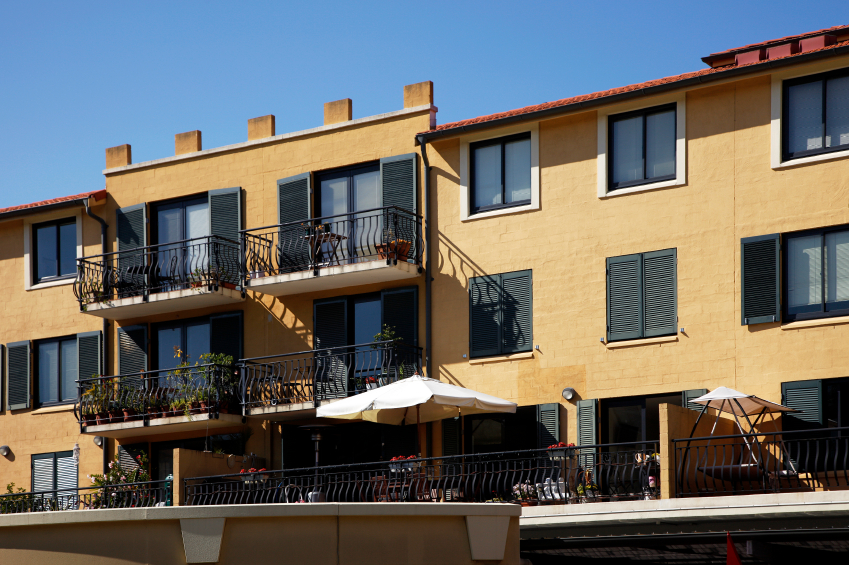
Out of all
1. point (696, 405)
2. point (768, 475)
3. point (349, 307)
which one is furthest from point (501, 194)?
point (768, 475)

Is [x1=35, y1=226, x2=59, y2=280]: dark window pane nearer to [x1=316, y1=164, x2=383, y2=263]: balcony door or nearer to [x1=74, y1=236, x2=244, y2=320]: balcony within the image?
[x1=74, y1=236, x2=244, y2=320]: balcony

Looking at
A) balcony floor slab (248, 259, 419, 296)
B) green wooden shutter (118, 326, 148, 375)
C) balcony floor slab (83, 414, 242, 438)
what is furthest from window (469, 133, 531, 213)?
green wooden shutter (118, 326, 148, 375)

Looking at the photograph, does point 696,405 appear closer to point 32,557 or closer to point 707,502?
point 707,502

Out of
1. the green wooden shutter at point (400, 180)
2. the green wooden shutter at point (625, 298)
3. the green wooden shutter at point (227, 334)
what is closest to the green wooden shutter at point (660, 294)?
the green wooden shutter at point (625, 298)

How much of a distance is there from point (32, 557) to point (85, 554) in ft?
2.33

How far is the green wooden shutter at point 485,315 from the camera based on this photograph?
21969 mm

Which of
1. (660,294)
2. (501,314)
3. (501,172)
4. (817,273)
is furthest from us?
(501,172)

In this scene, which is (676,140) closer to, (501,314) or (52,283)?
(501,314)

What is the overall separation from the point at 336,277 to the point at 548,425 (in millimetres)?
4977

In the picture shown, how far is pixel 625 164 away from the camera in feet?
70.0

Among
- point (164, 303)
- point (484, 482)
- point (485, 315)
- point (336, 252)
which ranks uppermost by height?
point (336, 252)

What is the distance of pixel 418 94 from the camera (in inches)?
928

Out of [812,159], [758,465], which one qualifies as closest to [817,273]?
[812,159]

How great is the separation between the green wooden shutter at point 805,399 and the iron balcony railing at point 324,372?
22.4 feet
